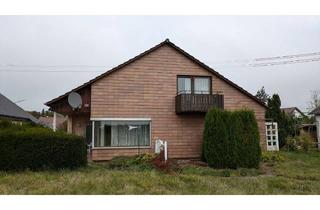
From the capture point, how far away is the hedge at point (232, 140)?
14.4 metres

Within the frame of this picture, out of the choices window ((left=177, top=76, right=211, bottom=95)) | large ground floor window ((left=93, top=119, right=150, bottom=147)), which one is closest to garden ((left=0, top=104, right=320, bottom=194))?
large ground floor window ((left=93, top=119, right=150, bottom=147))

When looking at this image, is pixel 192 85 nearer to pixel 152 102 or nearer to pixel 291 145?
pixel 152 102

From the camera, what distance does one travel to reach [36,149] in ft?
37.6

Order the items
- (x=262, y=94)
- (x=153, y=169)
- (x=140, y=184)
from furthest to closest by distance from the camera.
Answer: (x=262, y=94), (x=153, y=169), (x=140, y=184)

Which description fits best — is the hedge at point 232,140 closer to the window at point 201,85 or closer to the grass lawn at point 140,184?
the grass lawn at point 140,184

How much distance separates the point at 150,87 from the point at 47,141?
733 cm

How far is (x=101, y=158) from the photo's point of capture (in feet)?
54.7

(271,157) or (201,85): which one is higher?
(201,85)

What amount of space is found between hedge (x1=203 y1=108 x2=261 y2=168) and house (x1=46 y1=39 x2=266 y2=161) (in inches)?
100

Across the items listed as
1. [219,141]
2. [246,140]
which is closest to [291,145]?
[246,140]

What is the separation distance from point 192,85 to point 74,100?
6.33 metres

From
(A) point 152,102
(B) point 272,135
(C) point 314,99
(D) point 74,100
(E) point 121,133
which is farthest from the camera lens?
(C) point 314,99

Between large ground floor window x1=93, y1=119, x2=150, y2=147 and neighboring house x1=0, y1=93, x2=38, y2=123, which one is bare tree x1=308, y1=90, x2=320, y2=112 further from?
neighboring house x1=0, y1=93, x2=38, y2=123

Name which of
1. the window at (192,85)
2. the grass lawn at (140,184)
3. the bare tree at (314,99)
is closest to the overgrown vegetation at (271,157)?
the window at (192,85)
